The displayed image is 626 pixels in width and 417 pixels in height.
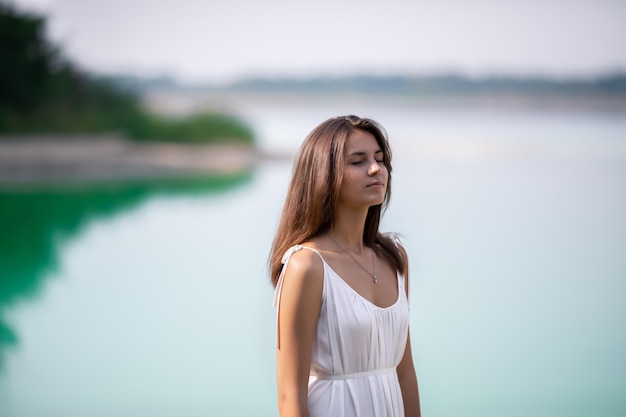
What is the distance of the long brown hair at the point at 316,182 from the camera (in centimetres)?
169

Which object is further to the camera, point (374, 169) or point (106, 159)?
point (106, 159)

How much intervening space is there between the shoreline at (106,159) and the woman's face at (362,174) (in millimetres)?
11498

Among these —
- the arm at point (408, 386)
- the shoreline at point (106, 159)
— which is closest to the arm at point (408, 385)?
the arm at point (408, 386)

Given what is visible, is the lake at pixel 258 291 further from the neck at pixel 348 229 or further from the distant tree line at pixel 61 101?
the distant tree line at pixel 61 101

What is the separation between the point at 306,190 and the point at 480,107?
21.0m

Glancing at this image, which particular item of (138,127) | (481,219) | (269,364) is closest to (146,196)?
(138,127)

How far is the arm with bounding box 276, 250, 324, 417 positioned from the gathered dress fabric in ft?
0.08

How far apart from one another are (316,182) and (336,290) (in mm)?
208

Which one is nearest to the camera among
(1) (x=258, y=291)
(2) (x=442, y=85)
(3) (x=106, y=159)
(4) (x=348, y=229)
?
(4) (x=348, y=229)

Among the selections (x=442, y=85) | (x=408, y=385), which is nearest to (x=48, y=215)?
(x=408, y=385)

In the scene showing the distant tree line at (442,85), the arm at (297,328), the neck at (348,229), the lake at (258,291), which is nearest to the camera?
the arm at (297,328)

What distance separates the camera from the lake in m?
5.36

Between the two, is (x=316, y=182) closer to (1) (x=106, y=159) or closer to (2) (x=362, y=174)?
(2) (x=362, y=174)

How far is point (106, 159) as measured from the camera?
14422 mm
